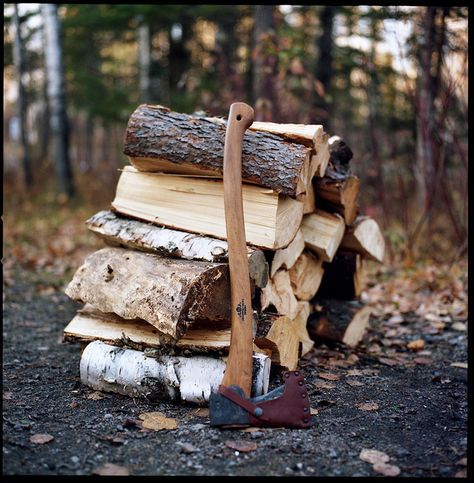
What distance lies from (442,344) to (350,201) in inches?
56.1

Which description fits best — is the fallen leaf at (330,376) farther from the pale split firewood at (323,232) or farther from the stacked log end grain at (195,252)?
the pale split firewood at (323,232)

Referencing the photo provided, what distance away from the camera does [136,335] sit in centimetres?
322

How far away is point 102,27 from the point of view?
478 inches

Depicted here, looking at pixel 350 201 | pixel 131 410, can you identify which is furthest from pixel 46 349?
pixel 350 201

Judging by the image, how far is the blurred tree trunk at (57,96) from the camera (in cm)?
1067

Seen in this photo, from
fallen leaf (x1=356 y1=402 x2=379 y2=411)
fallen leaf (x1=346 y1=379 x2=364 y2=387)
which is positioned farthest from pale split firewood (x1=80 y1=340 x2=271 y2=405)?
fallen leaf (x1=346 y1=379 x2=364 y2=387)

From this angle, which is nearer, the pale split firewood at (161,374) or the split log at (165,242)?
the pale split firewood at (161,374)

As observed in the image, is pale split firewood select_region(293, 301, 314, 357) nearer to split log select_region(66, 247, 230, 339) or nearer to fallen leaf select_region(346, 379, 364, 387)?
fallen leaf select_region(346, 379, 364, 387)

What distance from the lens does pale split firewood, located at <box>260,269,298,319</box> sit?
11.0ft

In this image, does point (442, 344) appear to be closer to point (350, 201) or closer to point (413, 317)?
point (413, 317)

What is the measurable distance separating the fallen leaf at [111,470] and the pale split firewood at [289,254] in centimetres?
A: 148

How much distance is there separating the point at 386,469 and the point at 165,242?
1713 millimetres

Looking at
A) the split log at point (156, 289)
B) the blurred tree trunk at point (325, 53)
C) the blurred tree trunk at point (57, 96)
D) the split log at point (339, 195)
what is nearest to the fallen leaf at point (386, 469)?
the split log at point (156, 289)

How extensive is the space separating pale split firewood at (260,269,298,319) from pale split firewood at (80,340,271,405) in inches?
18.7
